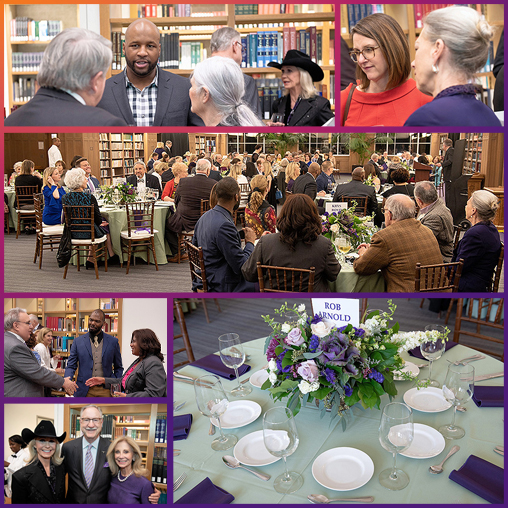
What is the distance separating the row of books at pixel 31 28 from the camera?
211cm

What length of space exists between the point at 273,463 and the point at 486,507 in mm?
753

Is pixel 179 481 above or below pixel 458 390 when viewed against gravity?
below

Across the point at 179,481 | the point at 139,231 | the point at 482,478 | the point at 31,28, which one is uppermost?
the point at 31,28

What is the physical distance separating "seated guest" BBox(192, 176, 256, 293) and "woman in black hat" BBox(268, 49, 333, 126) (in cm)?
49

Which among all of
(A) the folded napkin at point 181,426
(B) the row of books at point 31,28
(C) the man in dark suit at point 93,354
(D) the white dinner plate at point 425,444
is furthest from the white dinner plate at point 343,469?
(B) the row of books at point 31,28

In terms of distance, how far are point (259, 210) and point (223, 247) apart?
28 cm

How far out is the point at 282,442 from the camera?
5.31ft

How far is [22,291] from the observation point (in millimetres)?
2316

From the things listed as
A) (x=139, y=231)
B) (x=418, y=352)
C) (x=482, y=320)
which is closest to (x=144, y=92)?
(x=139, y=231)

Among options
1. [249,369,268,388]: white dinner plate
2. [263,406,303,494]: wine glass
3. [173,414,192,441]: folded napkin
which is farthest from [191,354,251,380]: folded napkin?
[263,406,303,494]: wine glass

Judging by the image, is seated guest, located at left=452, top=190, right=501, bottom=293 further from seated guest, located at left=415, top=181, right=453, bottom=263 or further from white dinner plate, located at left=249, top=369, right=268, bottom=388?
white dinner plate, located at left=249, top=369, right=268, bottom=388

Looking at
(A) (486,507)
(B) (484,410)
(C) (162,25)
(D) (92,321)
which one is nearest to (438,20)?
(C) (162,25)

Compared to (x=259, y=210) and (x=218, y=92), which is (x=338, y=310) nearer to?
(x=259, y=210)

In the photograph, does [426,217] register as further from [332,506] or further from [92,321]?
[92,321]
